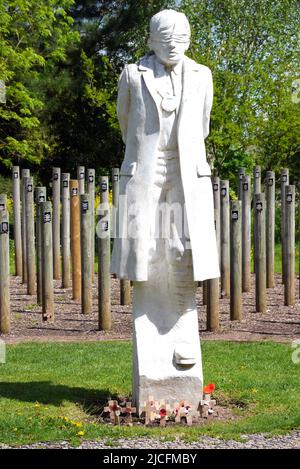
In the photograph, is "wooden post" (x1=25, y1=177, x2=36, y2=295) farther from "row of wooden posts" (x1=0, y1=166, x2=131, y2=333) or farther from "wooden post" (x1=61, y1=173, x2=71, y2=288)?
"wooden post" (x1=61, y1=173, x2=71, y2=288)

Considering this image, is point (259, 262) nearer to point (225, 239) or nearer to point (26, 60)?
point (225, 239)

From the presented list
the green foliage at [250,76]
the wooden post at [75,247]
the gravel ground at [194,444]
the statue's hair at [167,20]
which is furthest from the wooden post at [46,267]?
the green foliage at [250,76]

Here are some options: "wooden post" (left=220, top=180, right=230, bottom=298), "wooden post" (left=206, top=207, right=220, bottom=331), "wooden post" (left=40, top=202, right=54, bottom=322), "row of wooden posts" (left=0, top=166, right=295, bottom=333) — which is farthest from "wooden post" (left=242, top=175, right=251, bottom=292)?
"wooden post" (left=40, top=202, right=54, bottom=322)

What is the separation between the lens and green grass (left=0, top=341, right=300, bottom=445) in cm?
863

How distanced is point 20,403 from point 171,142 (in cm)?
292

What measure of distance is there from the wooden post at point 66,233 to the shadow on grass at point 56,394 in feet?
26.9

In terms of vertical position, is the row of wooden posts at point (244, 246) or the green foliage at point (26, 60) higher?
the green foliage at point (26, 60)

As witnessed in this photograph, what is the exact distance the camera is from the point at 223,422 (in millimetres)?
9023

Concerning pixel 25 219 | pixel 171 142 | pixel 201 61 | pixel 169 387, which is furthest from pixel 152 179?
pixel 201 61

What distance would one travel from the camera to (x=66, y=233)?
760 inches

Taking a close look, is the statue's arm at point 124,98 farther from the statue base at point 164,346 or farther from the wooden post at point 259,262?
the wooden post at point 259,262

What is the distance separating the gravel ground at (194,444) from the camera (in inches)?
321

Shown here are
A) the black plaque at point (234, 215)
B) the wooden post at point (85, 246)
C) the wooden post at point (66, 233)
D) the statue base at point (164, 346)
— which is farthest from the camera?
the wooden post at point (66, 233)

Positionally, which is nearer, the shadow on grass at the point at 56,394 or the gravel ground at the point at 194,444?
the gravel ground at the point at 194,444
